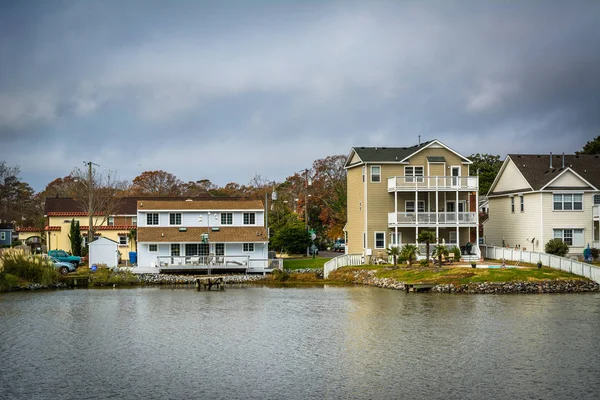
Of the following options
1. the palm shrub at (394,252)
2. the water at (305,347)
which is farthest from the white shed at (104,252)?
the palm shrub at (394,252)

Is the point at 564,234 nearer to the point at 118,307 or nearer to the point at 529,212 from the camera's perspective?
the point at 529,212

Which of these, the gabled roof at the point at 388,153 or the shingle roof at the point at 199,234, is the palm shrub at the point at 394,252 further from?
the shingle roof at the point at 199,234

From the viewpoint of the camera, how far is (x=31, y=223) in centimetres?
11106

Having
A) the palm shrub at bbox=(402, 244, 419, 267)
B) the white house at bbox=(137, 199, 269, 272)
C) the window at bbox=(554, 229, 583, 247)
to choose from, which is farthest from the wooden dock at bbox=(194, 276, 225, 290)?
the window at bbox=(554, 229, 583, 247)

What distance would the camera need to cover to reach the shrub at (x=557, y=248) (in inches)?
2180

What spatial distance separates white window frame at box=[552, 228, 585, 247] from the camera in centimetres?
5809

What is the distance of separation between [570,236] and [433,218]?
10.8 m

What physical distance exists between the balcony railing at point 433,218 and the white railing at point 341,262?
398cm

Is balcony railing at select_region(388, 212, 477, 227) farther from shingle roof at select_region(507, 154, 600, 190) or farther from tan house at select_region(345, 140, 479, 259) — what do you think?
shingle roof at select_region(507, 154, 600, 190)

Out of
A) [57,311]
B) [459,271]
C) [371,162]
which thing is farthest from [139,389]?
[371,162]

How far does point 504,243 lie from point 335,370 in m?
42.1

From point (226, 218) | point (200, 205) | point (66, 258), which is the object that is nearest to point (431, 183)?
point (226, 218)

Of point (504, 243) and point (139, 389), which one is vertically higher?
point (504, 243)

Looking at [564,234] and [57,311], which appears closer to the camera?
[57,311]
